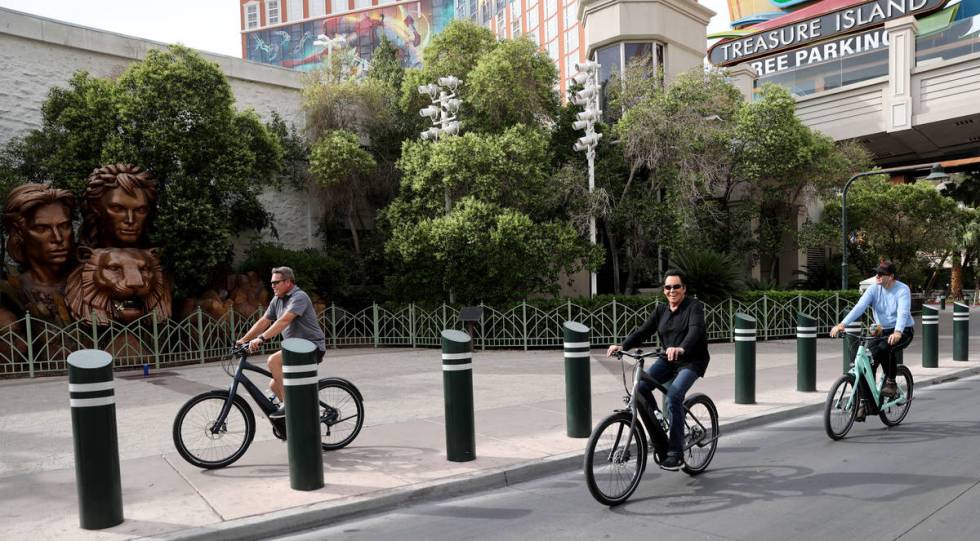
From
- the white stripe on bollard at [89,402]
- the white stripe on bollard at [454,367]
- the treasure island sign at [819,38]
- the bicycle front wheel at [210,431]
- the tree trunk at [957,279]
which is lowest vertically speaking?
the tree trunk at [957,279]

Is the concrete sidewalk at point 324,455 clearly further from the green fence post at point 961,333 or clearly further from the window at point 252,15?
the window at point 252,15

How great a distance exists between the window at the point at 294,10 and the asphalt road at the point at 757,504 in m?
87.2

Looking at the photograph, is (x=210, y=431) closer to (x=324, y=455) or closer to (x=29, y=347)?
(x=324, y=455)

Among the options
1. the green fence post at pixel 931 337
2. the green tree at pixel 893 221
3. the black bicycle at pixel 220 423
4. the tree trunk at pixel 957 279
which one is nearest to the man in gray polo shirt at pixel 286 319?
the black bicycle at pixel 220 423

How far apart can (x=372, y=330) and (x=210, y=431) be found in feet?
41.6

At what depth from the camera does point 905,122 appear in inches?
1430

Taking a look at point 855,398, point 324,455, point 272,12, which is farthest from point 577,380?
point 272,12

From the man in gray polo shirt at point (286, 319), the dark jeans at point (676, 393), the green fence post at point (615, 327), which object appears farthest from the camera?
the green fence post at point (615, 327)

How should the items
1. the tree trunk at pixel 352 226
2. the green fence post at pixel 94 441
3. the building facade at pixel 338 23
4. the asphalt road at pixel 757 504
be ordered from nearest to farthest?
the green fence post at pixel 94 441
the asphalt road at pixel 757 504
the tree trunk at pixel 352 226
the building facade at pixel 338 23

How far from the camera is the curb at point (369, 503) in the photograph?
4426 mm

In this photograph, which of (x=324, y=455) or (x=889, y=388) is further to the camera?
(x=889, y=388)

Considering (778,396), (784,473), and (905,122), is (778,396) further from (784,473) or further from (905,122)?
(905,122)

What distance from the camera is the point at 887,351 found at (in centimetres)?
729

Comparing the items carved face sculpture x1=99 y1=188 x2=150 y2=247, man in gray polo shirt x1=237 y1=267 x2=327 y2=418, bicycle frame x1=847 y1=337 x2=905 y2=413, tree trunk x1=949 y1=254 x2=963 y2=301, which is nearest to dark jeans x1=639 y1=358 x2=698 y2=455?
bicycle frame x1=847 y1=337 x2=905 y2=413
